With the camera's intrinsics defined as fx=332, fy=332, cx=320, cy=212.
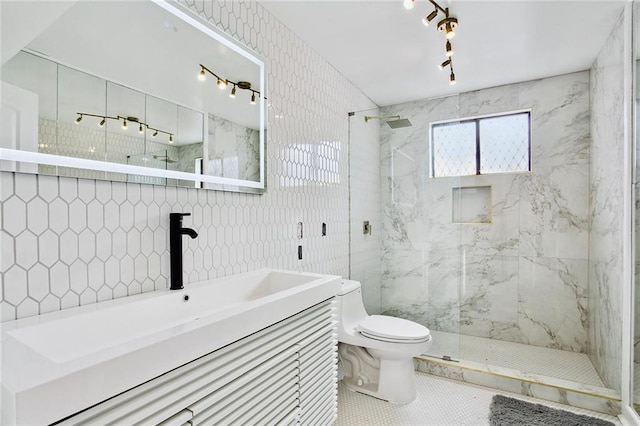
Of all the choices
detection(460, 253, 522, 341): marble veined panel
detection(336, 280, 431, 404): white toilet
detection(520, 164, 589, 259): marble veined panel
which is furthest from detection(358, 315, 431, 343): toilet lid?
detection(520, 164, 589, 259): marble veined panel

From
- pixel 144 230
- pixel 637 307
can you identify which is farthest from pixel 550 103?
pixel 144 230

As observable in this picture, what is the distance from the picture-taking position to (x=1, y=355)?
715 mm

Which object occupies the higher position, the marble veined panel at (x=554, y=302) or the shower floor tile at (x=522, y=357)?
the marble veined panel at (x=554, y=302)

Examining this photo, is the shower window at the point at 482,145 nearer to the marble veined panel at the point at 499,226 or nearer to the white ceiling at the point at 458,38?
the marble veined panel at the point at 499,226

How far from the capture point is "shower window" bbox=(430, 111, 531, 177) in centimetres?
314

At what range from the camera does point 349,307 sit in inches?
94.9

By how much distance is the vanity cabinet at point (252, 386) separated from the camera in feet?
2.56

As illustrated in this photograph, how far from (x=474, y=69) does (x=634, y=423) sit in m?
2.66

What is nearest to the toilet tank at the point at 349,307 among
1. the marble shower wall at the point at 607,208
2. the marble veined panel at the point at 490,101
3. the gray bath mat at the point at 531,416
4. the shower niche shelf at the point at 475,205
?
the gray bath mat at the point at 531,416

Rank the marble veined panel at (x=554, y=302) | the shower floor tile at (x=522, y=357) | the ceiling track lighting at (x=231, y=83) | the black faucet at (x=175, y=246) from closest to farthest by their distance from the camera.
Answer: the black faucet at (x=175, y=246) → the ceiling track lighting at (x=231, y=83) → the shower floor tile at (x=522, y=357) → the marble veined panel at (x=554, y=302)

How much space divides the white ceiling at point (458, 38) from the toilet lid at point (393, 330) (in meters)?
2.01

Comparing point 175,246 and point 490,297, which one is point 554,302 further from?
point 175,246

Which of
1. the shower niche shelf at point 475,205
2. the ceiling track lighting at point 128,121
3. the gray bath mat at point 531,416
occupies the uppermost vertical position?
the ceiling track lighting at point 128,121

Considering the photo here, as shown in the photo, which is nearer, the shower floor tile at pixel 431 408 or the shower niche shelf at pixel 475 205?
the shower floor tile at pixel 431 408
